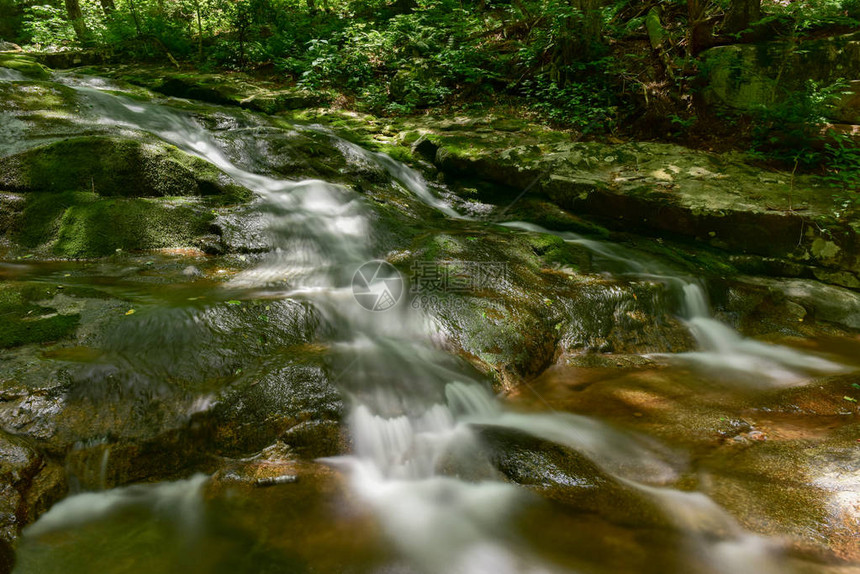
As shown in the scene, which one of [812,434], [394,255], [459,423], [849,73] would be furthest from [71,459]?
[849,73]

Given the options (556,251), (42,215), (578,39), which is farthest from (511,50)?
(42,215)

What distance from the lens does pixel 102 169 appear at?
4.67 meters

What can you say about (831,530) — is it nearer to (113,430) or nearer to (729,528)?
(729,528)

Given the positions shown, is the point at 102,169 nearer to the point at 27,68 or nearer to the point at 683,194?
the point at 27,68

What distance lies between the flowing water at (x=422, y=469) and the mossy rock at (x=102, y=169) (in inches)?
54.6

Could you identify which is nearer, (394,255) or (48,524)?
(48,524)

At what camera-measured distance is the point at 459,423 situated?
2998mm

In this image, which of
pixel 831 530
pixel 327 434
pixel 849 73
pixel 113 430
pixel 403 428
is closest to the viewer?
pixel 831 530

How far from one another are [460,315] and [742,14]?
26.8 ft

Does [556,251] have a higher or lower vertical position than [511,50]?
lower

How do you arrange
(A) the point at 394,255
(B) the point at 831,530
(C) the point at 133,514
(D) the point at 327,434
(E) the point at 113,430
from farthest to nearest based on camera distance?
1. (A) the point at 394,255
2. (D) the point at 327,434
3. (E) the point at 113,430
4. (C) the point at 133,514
5. (B) the point at 831,530

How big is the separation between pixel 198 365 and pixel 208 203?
2.90 meters

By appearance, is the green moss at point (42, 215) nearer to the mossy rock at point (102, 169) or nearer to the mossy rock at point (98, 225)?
the mossy rock at point (98, 225)

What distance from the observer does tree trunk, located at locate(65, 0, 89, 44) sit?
41.6 ft
